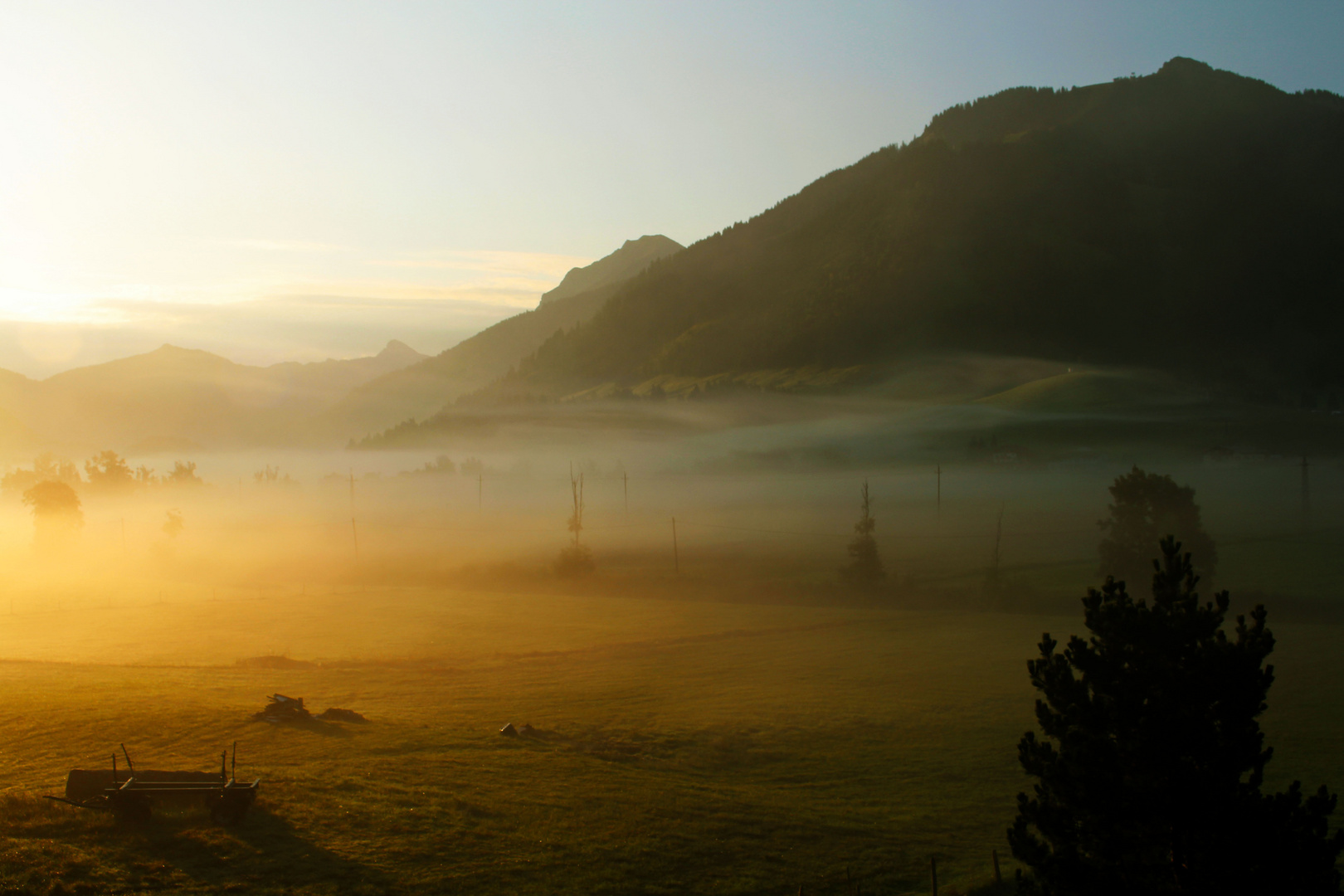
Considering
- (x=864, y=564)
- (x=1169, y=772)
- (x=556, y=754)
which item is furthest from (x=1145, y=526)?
(x=1169, y=772)

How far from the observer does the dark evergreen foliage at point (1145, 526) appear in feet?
288

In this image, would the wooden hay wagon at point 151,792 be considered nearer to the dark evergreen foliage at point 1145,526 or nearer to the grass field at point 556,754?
the grass field at point 556,754

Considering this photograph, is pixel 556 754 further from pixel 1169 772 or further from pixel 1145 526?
pixel 1145 526

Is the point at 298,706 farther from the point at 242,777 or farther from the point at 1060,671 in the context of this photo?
the point at 1060,671

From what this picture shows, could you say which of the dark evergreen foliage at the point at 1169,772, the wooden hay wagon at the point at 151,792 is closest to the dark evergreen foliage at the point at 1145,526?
the dark evergreen foliage at the point at 1169,772

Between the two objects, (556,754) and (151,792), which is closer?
(151,792)

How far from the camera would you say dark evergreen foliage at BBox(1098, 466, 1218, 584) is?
8775cm

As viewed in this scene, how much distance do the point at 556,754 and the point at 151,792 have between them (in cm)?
1579

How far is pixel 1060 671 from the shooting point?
18219 mm

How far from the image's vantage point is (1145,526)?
292ft

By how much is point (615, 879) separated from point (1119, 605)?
15.0 meters

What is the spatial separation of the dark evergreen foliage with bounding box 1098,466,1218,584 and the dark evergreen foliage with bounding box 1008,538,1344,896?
257 feet

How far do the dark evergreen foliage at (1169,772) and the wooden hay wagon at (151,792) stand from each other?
1945 cm

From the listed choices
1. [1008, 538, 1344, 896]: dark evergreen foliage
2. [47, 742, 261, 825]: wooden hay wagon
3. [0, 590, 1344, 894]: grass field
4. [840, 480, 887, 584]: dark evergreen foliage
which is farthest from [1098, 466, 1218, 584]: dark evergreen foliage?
[47, 742, 261, 825]: wooden hay wagon
